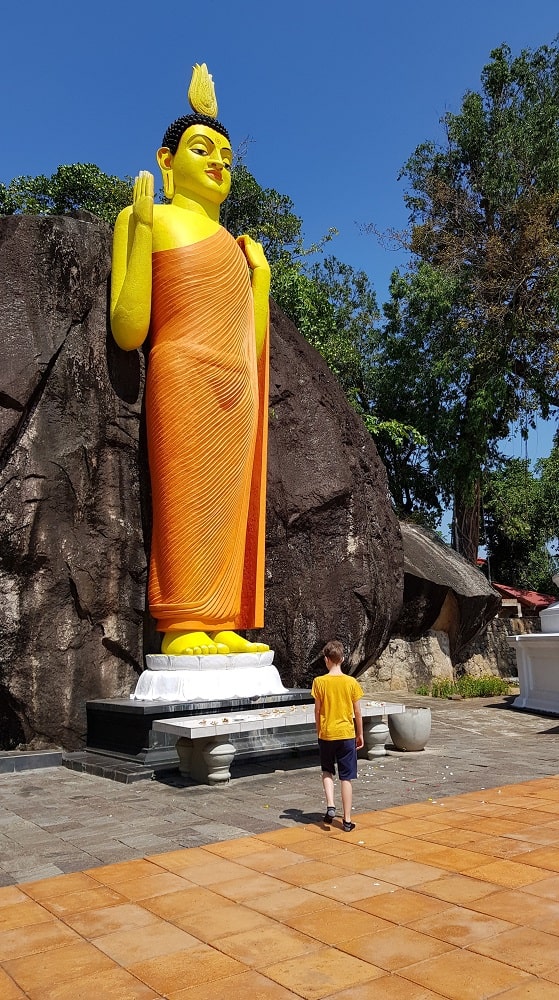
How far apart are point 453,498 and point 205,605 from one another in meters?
11.8

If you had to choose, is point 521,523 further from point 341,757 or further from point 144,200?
point 341,757

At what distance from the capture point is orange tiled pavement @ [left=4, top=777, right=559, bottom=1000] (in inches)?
102

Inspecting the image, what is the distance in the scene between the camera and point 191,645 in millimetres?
7094

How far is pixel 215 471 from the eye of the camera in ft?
25.0

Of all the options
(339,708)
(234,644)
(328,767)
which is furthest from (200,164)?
(328,767)

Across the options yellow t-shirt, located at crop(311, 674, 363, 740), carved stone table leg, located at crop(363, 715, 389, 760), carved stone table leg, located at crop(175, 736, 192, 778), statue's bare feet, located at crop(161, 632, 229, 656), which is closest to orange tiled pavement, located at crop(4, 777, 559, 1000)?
yellow t-shirt, located at crop(311, 674, 363, 740)

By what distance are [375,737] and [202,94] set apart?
6497 millimetres

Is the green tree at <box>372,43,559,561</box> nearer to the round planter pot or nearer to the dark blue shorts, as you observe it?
the round planter pot

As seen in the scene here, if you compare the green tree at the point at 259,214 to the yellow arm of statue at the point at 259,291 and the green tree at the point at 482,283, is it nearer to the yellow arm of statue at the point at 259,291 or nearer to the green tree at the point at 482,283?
the green tree at the point at 482,283

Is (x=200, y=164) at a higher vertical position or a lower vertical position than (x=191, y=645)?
higher

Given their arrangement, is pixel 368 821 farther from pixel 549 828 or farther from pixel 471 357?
pixel 471 357

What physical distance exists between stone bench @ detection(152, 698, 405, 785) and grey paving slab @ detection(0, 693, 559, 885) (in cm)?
12

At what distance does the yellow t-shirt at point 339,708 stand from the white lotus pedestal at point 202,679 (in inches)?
92.8

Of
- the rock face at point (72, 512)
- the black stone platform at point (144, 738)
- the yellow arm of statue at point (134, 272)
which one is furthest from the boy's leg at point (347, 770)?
the yellow arm of statue at point (134, 272)
